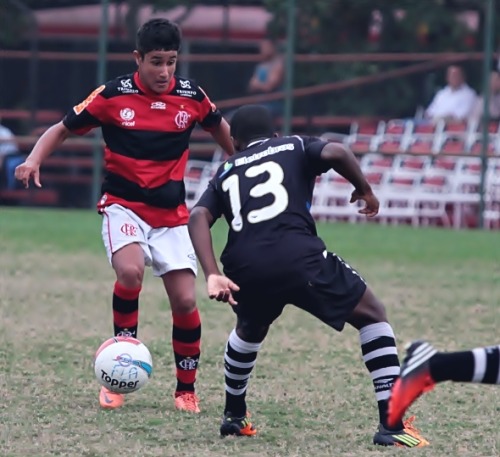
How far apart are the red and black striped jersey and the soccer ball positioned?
2.30 feet

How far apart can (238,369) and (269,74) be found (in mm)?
11356

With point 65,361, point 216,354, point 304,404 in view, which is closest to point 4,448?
point 304,404

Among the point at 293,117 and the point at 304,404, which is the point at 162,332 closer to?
the point at 304,404

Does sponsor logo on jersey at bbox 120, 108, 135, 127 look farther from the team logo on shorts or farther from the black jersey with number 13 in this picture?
the black jersey with number 13

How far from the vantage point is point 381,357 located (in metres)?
5.34

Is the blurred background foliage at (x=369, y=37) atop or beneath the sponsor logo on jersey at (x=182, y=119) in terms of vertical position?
atop

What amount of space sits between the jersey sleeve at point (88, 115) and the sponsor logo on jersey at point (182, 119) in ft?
1.15

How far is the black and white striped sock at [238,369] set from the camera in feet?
17.9

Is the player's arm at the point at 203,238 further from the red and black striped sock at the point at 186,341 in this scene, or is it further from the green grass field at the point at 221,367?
the red and black striped sock at the point at 186,341

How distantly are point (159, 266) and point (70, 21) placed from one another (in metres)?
11.2

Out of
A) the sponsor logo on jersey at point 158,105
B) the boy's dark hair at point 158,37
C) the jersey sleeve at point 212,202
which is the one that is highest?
the boy's dark hair at point 158,37

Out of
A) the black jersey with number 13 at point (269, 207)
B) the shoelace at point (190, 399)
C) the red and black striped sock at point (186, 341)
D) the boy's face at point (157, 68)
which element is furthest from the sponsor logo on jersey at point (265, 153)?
the shoelace at point (190, 399)

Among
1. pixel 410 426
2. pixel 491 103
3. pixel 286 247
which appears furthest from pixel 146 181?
pixel 491 103

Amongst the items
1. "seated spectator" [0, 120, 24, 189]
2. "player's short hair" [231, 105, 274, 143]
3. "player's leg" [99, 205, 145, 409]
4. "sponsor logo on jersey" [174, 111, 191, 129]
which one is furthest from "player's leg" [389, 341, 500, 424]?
"seated spectator" [0, 120, 24, 189]
